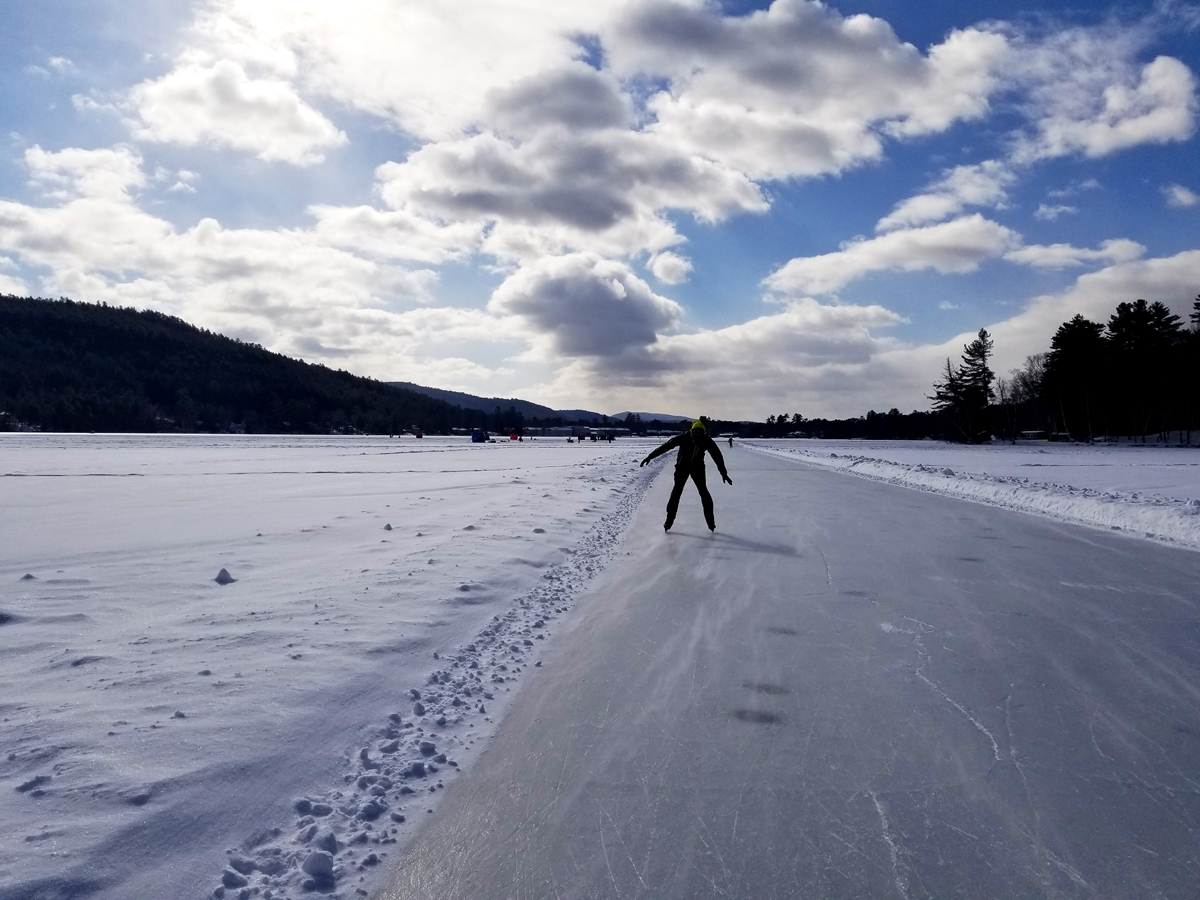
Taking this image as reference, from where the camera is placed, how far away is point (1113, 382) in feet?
234

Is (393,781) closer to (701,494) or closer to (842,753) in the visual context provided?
(842,753)

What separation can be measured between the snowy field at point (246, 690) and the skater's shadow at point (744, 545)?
1.51 meters

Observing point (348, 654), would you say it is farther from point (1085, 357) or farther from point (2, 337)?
point (2, 337)

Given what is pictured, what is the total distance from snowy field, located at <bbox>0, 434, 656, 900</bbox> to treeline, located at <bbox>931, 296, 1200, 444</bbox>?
75.1 metres

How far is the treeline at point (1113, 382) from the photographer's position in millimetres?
67125

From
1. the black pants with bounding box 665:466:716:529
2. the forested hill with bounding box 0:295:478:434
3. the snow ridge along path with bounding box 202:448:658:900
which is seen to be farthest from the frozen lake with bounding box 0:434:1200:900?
the forested hill with bounding box 0:295:478:434

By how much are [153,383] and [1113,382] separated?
152 metres

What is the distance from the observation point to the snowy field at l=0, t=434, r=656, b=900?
297 cm

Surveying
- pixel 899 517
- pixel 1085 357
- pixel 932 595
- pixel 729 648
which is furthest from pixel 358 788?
pixel 1085 357

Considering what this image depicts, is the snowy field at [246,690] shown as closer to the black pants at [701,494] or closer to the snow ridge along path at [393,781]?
the snow ridge along path at [393,781]

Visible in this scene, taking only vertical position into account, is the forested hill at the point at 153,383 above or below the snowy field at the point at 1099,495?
above

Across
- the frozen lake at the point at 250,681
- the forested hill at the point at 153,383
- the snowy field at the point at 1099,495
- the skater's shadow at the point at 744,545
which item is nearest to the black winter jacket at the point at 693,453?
the skater's shadow at the point at 744,545

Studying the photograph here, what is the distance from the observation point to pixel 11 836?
298 cm

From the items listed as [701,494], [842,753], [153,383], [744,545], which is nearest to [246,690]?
[842,753]
